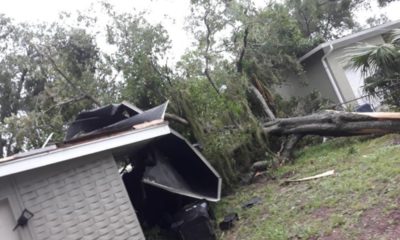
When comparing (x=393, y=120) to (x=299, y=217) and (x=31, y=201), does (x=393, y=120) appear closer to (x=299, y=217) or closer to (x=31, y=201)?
(x=299, y=217)

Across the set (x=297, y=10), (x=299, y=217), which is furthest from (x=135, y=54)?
(x=297, y=10)

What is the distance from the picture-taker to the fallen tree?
8625 millimetres

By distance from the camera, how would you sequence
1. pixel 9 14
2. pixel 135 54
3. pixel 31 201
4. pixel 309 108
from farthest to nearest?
pixel 9 14 → pixel 309 108 → pixel 135 54 → pixel 31 201

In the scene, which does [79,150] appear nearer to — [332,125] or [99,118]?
[99,118]

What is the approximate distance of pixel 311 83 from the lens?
17.8 m

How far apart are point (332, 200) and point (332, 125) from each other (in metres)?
3.79

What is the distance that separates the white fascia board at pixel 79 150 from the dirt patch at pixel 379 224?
3177 millimetres

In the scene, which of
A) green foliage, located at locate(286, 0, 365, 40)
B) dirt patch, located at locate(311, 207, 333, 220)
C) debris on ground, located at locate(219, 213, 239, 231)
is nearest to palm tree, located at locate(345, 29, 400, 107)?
dirt patch, located at locate(311, 207, 333, 220)

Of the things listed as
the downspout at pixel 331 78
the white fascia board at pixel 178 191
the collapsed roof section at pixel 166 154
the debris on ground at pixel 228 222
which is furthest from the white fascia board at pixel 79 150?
the downspout at pixel 331 78

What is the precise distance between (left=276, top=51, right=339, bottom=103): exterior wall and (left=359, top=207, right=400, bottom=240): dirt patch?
11.9m

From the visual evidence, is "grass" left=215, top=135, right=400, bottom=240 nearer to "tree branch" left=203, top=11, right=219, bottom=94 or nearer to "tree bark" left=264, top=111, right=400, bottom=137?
"tree bark" left=264, top=111, right=400, bottom=137

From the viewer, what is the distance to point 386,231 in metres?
4.31

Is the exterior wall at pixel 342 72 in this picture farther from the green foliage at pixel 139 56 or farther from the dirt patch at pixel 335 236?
the dirt patch at pixel 335 236

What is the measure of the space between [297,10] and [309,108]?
34.2ft
